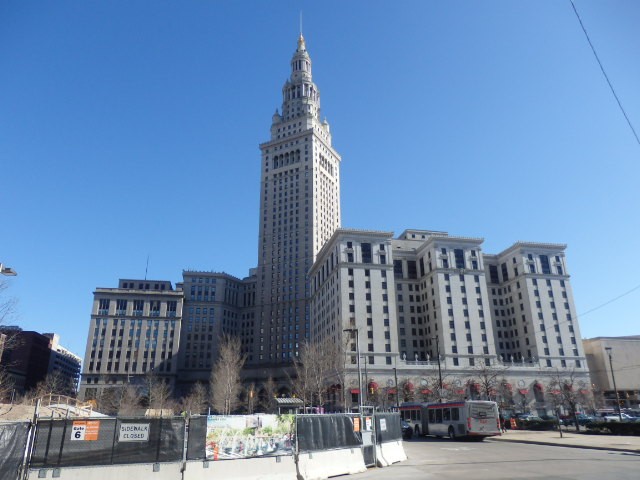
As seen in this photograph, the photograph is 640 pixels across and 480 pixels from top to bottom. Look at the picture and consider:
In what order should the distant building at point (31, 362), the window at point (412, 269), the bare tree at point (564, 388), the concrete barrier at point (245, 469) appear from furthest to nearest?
the distant building at point (31, 362), the window at point (412, 269), the bare tree at point (564, 388), the concrete barrier at point (245, 469)

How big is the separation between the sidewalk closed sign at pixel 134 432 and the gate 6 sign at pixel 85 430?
79cm

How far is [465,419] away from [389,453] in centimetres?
1570

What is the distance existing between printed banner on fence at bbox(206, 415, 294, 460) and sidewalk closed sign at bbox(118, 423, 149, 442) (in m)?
2.18

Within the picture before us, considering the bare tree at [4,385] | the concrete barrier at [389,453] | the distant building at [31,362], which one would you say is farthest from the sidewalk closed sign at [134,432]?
the distant building at [31,362]

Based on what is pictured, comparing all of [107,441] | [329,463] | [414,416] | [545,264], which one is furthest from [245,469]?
[545,264]

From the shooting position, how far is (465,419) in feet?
117

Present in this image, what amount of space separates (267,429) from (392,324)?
71.4m

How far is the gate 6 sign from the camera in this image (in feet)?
48.3

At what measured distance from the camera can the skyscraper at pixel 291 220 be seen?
137250mm

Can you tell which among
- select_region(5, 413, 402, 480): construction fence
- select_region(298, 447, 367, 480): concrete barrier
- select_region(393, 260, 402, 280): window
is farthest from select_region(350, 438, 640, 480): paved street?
select_region(393, 260, 402, 280): window

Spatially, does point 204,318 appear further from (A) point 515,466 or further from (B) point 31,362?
(A) point 515,466

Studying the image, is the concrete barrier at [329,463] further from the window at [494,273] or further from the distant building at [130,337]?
the distant building at [130,337]

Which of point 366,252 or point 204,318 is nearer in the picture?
point 366,252

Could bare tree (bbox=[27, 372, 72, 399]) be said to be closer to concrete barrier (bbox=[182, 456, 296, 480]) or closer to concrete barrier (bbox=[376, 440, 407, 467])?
concrete barrier (bbox=[376, 440, 407, 467])
